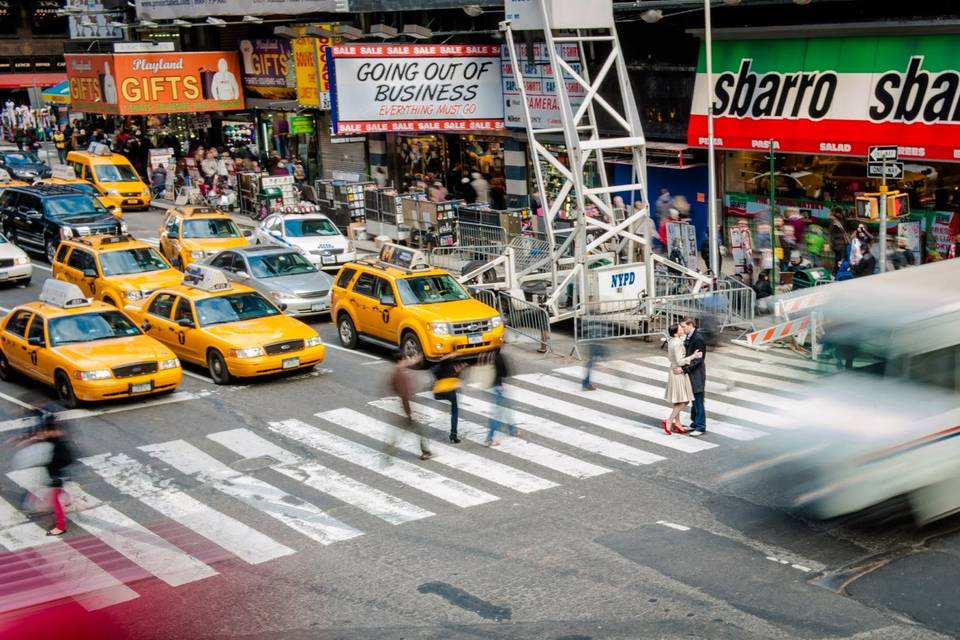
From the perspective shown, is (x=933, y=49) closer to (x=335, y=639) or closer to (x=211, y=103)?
(x=335, y=639)

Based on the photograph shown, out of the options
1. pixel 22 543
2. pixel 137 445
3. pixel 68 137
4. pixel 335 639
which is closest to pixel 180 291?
pixel 137 445

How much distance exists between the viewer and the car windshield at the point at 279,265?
26.0 m

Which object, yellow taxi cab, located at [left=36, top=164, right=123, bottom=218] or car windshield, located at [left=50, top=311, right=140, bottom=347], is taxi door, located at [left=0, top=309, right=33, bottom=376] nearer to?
car windshield, located at [left=50, top=311, right=140, bottom=347]

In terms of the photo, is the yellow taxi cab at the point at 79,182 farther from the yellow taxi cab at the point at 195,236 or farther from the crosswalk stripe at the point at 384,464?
the crosswalk stripe at the point at 384,464

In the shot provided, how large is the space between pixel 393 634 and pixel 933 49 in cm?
1791

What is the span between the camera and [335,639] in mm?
10531

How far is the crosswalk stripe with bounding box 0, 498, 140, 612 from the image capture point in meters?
8.81

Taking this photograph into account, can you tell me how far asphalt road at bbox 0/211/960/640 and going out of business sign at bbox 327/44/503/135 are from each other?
41.3 feet

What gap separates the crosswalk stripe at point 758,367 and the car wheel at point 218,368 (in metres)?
8.62

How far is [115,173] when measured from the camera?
140 feet

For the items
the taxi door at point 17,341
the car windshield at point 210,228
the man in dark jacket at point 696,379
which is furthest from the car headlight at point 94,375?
the car windshield at point 210,228

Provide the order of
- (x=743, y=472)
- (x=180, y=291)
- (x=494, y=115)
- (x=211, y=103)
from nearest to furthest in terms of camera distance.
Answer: (x=743, y=472) → (x=180, y=291) → (x=494, y=115) → (x=211, y=103)

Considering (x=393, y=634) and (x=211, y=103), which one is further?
(x=211, y=103)

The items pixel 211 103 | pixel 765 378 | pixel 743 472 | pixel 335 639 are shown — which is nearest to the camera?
pixel 335 639
